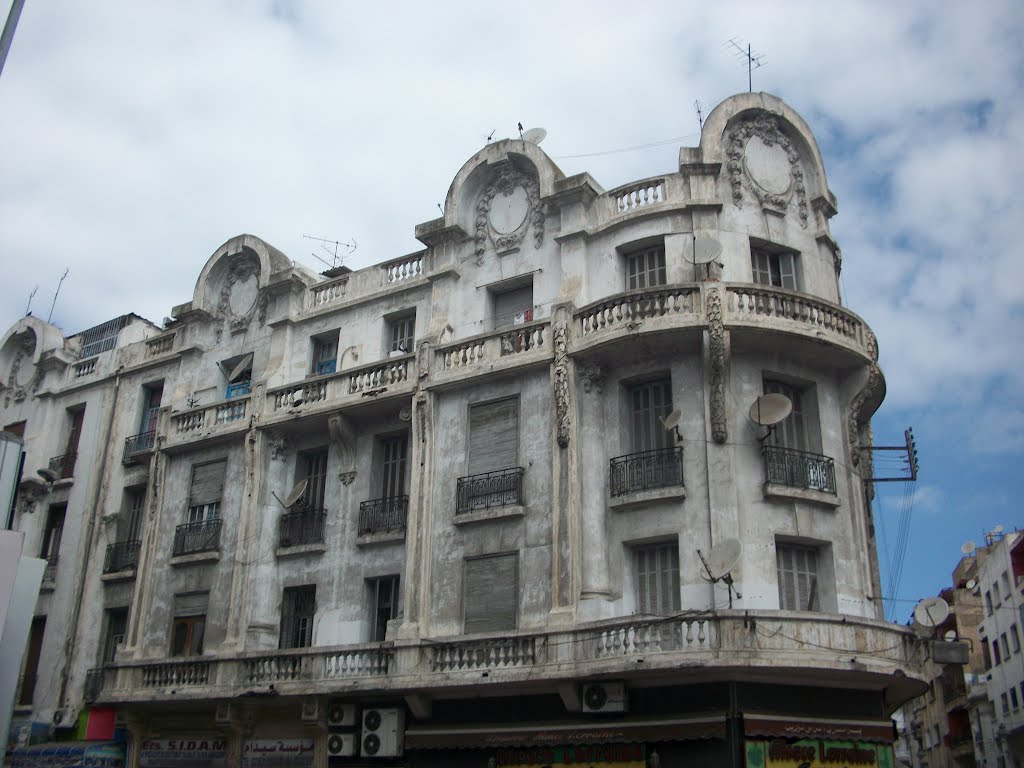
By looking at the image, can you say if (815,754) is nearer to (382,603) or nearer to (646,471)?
(646,471)

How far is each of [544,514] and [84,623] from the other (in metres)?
16.4

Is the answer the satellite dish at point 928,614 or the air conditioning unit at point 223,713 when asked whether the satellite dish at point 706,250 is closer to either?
the satellite dish at point 928,614

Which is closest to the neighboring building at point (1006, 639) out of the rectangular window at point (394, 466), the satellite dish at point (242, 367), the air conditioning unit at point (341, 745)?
the rectangular window at point (394, 466)

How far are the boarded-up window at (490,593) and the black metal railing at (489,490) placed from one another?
122 centimetres

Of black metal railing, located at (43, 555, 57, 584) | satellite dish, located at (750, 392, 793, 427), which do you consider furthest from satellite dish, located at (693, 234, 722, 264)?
black metal railing, located at (43, 555, 57, 584)

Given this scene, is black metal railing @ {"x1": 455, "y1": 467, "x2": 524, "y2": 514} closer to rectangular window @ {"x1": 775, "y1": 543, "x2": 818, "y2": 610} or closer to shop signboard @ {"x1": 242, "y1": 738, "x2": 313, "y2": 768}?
rectangular window @ {"x1": 775, "y1": 543, "x2": 818, "y2": 610}

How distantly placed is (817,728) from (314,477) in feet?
47.8

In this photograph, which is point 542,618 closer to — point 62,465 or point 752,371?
point 752,371

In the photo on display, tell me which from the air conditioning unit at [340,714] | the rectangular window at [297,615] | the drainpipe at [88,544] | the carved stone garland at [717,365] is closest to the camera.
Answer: the carved stone garland at [717,365]

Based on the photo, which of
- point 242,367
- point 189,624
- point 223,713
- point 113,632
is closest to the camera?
point 223,713

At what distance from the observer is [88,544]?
101ft

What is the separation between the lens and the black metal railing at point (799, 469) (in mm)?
20539

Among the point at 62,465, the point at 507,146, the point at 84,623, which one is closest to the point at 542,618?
the point at 507,146

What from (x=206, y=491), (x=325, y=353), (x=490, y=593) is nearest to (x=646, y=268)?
→ (x=490, y=593)
